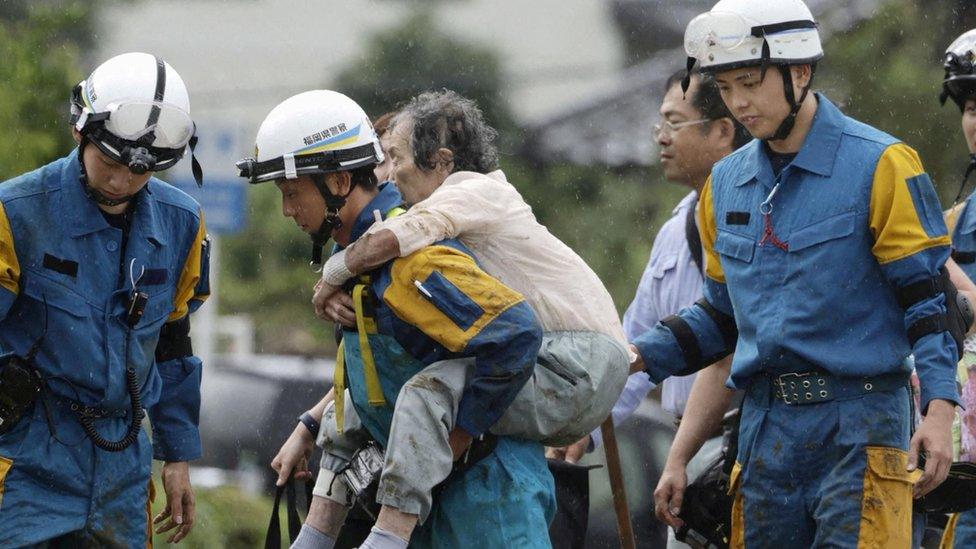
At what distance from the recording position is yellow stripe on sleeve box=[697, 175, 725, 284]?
5336 millimetres

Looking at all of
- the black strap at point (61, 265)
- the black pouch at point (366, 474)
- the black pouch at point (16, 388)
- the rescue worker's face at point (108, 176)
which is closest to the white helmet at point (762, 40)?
the black pouch at point (366, 474)

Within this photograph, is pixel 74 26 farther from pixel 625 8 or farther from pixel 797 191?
pixel 797 191

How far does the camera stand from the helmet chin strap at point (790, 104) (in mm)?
4961

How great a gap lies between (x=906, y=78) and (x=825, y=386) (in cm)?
976

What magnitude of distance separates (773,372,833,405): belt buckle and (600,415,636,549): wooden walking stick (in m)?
1.10

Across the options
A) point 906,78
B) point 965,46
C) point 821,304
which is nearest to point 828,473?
point 821,304

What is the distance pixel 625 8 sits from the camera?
20.9 metres

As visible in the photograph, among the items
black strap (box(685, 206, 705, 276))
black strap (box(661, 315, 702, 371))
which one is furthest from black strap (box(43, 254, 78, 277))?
black strap (box(685, 206, 705, 276))

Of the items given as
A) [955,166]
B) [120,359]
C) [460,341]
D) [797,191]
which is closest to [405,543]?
[460,341]

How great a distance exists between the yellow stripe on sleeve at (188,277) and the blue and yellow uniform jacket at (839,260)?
1.79 meters

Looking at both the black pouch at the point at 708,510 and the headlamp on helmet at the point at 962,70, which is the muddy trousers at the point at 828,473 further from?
the headlamp on helmet at the point at 962,70

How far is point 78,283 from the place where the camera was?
505cm

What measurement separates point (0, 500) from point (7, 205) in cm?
89

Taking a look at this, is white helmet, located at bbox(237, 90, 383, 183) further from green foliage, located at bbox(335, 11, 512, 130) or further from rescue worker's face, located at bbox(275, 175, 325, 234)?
green foliage, located at bbox(335, 11, 512, 130)
